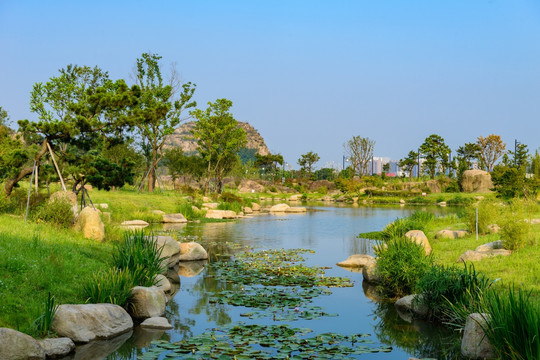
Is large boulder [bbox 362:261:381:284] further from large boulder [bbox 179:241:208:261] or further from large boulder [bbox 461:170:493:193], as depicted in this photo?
large boulder [bbox 461:170:493:193]

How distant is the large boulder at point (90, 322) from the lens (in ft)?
22.2

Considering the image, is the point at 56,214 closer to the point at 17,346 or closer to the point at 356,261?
the point at 17,346

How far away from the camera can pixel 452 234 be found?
51.2ft

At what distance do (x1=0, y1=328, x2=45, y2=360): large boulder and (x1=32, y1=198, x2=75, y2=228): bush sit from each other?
7095mm

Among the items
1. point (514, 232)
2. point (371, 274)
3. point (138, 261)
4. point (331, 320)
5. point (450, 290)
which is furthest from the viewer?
point (371, 274)

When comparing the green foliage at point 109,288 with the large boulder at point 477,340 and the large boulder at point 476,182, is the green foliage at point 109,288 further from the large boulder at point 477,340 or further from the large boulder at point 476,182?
the large boulder at point 476,182

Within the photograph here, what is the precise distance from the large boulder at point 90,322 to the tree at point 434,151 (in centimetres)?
6478

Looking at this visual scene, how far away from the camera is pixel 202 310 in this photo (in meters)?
8.78

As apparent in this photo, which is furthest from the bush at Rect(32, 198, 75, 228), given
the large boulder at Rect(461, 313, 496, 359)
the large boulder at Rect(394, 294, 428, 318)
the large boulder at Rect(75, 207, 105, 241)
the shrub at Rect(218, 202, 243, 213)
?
the shrub at Rect(218, 202, 243, 213)

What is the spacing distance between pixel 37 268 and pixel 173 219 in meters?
16.6

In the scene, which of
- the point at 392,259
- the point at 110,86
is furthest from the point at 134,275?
the point at 110,86

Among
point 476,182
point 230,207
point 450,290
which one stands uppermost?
point 476,182

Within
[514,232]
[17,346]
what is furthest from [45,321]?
[514,232]

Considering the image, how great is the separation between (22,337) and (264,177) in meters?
79.4
